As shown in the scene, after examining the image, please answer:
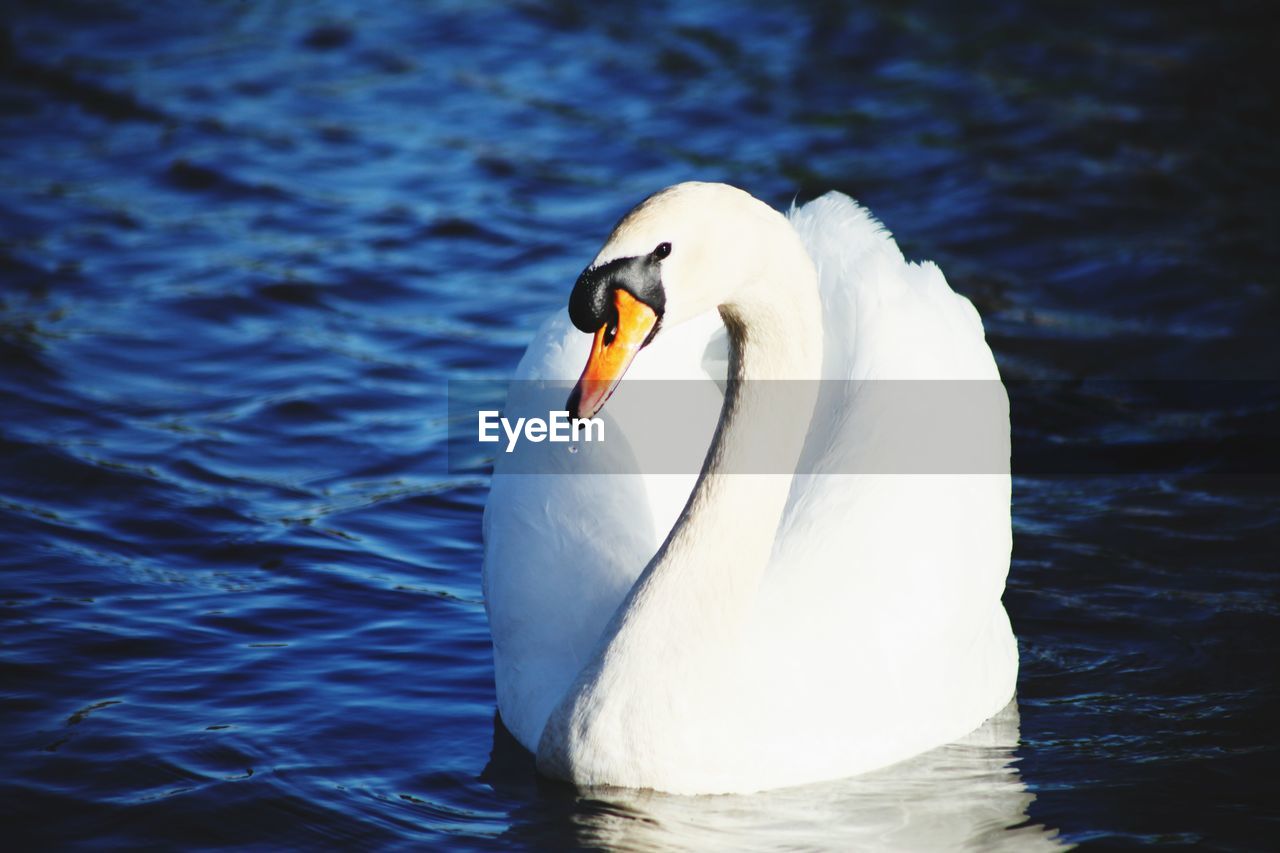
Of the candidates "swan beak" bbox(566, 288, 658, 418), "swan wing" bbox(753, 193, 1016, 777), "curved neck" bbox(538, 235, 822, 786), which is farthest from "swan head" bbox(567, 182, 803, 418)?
"swan wing" bbox(753, 193, 1016, 777)

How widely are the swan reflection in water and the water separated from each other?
17 millimetres

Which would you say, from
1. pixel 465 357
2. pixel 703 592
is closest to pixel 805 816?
pixel 703 592

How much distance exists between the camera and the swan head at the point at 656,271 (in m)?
4.75

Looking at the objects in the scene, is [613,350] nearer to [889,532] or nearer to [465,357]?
[889,532]

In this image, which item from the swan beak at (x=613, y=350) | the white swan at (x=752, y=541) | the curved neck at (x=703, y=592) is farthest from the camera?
the curved neck at (x=703, y=592)

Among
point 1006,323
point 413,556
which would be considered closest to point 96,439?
point 413,556

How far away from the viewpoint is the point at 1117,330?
9.97m

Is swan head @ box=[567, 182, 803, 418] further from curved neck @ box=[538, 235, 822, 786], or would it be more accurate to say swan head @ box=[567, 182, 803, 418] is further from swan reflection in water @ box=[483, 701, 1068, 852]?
swan reflection in water @ box=[483, 701, 1068, 852]

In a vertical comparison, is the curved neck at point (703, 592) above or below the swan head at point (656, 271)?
below

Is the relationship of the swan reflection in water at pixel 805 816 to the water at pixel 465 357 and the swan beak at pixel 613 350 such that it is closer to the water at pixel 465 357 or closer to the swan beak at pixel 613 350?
the water at pixel 465 357

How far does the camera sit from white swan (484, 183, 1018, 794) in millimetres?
Result: 4972

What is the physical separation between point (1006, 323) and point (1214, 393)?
1.37 meters

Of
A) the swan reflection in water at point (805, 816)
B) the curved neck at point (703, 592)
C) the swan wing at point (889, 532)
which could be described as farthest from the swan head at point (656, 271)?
the swan reflection in water at point (805, 816)

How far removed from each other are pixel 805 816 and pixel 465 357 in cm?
502
